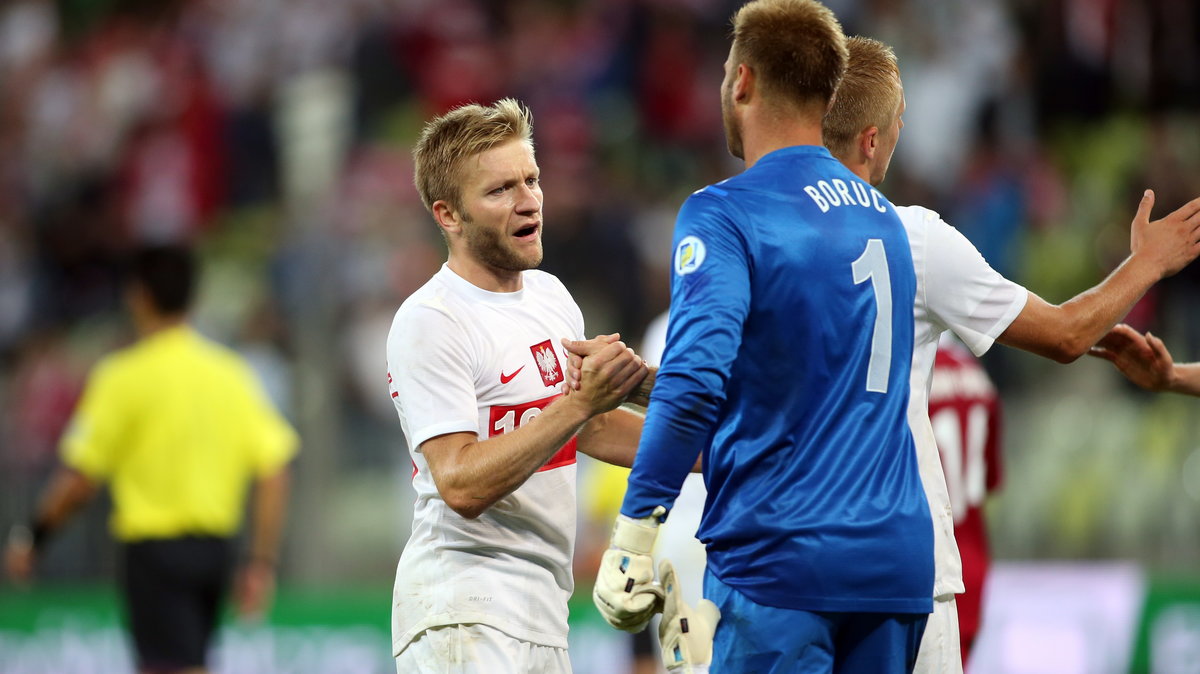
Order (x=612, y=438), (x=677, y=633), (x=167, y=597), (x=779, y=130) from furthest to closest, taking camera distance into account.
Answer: (x=167, y=597)
(x=612, y=438)
(x=779, y=130)
(x=677, y=633)

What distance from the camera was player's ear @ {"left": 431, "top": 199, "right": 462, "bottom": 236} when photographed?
4320 millimetres

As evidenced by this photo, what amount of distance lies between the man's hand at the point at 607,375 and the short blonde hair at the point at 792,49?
28.8 inches

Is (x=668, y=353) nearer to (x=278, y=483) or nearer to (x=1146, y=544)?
(x=278, y=483)

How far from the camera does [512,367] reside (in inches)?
166

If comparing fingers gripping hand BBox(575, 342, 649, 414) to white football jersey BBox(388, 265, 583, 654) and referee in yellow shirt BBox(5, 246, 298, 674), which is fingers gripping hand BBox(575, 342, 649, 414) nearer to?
white football jersey BBox(388, 265, 583, 654)

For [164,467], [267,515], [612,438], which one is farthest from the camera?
[267,515]

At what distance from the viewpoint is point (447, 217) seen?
14.3 ft

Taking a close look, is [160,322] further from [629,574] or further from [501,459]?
[629,574]

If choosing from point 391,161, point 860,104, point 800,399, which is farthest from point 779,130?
point 391,161

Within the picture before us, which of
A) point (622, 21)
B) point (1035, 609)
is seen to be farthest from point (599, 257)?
point (1035, 609)

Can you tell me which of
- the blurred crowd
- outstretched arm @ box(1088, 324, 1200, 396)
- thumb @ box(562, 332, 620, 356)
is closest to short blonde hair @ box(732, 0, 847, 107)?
thumb @ box(562, 332, 620, 356)

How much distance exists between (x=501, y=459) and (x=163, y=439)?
4559mm

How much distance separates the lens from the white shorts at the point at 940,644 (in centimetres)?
412

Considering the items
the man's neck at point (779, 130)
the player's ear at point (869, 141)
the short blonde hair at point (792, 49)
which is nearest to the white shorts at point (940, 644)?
the player's ear at point (869, 141)
